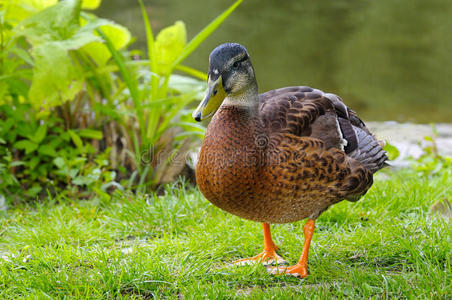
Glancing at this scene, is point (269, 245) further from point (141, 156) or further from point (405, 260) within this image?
point (141, 156)

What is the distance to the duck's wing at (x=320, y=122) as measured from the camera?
8.64 feet

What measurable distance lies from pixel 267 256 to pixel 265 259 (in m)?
0.04

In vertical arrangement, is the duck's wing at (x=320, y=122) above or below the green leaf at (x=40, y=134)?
above

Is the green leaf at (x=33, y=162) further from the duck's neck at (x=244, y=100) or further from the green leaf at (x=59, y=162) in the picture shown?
the duck's neck at (x=244, y=100)

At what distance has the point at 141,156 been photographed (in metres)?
4.29

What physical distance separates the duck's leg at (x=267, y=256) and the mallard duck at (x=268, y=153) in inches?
4.5

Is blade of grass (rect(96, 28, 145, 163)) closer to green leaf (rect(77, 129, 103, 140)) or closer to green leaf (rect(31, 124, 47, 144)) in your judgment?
green leaf (rect(77, 129, 103, 140))

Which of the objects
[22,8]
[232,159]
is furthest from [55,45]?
[232,159]

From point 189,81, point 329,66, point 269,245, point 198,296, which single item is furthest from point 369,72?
point 198,296

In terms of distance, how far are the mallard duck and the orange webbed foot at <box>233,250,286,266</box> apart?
0.10m

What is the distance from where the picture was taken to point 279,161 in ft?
8.25

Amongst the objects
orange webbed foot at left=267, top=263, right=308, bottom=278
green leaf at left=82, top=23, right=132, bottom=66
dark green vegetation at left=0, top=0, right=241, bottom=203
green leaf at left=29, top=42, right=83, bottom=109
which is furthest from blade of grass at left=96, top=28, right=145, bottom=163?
orange webbed foot at left=267, top=263, right=308, bottom=278

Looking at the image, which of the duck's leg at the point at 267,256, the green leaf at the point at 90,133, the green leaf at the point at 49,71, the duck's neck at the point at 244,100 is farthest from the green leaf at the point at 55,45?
the duck's leg at the point at 267,256

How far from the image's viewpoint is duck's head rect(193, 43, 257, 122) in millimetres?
2385
